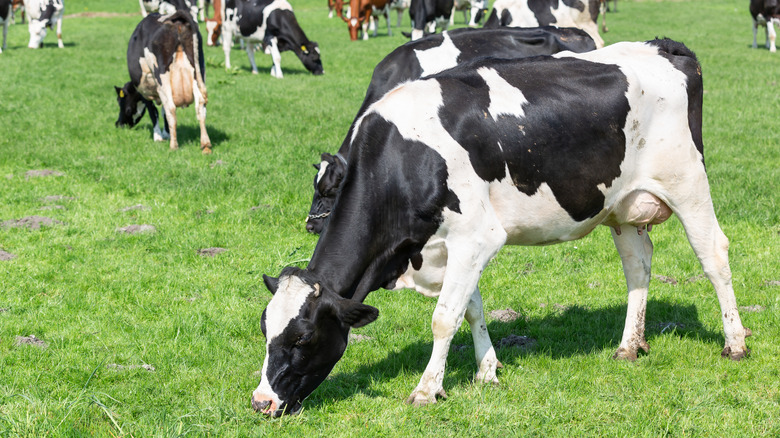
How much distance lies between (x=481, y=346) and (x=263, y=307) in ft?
7.29

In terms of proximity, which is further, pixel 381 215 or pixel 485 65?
pixel 485 65

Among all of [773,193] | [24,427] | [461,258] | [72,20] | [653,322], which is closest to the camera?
[24,427]

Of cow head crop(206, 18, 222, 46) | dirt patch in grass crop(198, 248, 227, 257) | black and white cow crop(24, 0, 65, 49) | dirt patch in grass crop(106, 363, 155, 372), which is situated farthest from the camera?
cow head crop(206, 18, 222, 46)

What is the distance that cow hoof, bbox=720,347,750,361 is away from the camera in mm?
5888

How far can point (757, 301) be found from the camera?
698 centimetres

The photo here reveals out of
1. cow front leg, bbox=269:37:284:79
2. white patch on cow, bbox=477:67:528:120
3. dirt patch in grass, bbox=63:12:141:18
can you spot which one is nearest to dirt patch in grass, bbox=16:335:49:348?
white patch on cow, bbox=477:67:528:120

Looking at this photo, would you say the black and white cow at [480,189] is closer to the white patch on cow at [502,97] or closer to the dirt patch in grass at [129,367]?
the white patch on cow at [502,97]

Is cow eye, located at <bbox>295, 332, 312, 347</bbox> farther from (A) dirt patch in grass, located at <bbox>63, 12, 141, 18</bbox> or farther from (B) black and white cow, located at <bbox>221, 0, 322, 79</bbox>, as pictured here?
(A) dirt patch in grass, located at <bbox>63, 12, 141, 18</bbox>

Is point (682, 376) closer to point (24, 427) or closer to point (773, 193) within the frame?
point (24, 427)

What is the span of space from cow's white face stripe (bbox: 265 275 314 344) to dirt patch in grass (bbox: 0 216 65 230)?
5687 mm

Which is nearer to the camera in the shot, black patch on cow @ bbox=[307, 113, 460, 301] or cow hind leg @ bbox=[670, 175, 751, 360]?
black patch on cow @ bbox=[307, 113, 460, 301]

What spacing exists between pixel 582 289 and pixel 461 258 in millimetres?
2909

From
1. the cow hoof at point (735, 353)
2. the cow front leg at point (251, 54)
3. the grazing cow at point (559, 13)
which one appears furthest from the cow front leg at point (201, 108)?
the cow hoof at point (735, 353)

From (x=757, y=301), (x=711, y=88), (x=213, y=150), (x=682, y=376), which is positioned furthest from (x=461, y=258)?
(x=711, y=88)
